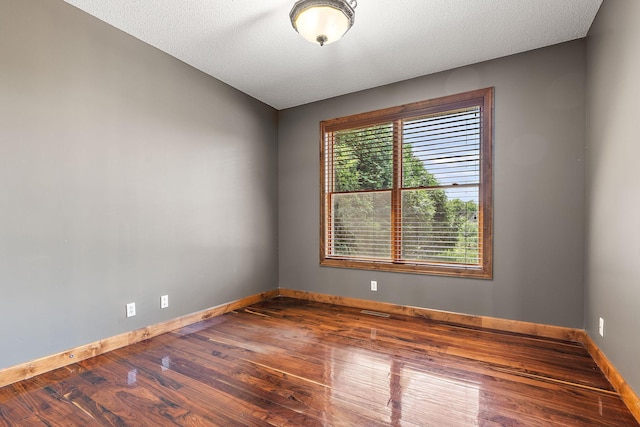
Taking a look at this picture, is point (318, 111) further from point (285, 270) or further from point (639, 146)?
point (639, 146)

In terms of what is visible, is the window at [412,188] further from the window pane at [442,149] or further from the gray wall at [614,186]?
the gray wall at [614,186]

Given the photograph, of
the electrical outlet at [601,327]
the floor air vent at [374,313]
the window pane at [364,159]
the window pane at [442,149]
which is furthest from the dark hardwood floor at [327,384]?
the window pane at [364,159]

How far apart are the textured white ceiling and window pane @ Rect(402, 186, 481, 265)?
4.43 ft

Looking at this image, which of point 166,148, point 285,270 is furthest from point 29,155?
point 285,270

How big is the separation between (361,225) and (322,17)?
2372 millimetres

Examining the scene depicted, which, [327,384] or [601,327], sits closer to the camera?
[327,384]

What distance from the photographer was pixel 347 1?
2148mm

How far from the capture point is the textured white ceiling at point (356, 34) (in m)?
2.32

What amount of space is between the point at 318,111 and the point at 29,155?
9.80 ft

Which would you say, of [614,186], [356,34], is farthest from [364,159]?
[614,186]

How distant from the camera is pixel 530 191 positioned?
113 inches

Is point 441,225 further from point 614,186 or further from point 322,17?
point 322,17

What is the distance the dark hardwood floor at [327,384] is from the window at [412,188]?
91cm

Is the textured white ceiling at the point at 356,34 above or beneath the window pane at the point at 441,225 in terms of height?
above
